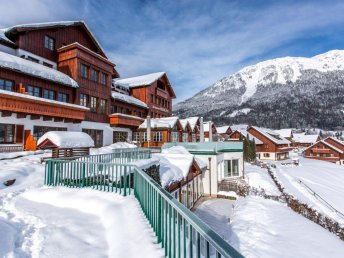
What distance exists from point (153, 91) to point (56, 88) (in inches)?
721

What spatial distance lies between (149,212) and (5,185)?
27.9ft

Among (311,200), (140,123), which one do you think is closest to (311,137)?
(311,200)

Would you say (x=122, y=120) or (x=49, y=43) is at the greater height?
(x=49, y=43)

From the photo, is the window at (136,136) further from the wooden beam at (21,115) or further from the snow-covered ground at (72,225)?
the snow-covered ground at (72,225)

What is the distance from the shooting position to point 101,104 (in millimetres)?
26094

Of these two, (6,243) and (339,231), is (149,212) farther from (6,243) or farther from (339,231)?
(339,231)

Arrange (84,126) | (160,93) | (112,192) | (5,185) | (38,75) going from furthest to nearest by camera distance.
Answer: (160,93)
(84,126)
(38,75)
(5,185)
(112,192)

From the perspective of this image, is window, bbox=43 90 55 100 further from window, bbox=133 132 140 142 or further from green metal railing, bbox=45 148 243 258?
window, bbox=133 132 140 142

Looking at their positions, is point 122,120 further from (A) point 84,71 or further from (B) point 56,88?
(B) point 56,88

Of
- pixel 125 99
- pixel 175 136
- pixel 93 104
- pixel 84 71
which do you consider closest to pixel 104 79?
pixel 84 71

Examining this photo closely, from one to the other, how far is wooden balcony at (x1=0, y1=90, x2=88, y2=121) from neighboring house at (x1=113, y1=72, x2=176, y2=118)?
14.6 m

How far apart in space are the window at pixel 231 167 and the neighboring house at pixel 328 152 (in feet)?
178

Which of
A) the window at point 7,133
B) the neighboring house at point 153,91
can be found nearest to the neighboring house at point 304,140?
the neighboring house at point 153,91

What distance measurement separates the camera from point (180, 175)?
1473cm
